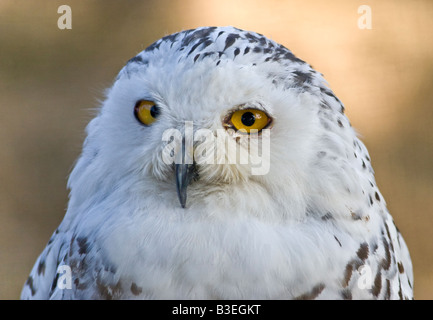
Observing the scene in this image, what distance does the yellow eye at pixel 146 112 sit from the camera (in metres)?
1.29

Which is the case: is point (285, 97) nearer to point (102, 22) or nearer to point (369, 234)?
point (369, 234)

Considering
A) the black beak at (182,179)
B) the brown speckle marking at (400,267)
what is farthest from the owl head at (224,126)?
the brown speckle marking at (400,267)

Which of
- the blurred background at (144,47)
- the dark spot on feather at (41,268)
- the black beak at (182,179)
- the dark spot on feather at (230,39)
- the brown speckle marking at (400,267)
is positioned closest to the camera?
the black beak at (182,179)

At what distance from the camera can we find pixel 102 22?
2.01 metres

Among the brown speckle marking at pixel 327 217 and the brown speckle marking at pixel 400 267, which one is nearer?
the brown speckle marking at pixel 327 217

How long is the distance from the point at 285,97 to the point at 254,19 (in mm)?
705

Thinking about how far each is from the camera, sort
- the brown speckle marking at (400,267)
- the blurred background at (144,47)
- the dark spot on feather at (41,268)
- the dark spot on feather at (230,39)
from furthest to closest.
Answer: the blurred background at (144,47) < the dark spot on feather at (41,268) < the brown speckle marking at (400,267) < the dark spot on feather at (230,39)

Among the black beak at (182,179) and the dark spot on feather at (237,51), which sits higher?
the dark spot on feather at (237,51)

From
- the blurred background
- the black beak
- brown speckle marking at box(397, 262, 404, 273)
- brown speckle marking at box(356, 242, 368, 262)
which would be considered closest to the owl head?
the black beak

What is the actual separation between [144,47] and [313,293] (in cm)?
98

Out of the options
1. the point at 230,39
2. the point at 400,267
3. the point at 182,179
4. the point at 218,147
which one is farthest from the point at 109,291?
the point at 400,267

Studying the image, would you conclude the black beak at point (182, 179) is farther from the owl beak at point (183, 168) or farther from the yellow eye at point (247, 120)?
the yellow eye at point (247, 120)

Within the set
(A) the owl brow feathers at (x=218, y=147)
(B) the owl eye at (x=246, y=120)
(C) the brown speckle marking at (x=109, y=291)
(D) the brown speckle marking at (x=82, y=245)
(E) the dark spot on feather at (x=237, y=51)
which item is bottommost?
(C) the brown speckle marking at (x=109, y=291)

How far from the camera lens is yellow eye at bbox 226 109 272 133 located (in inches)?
48.9
